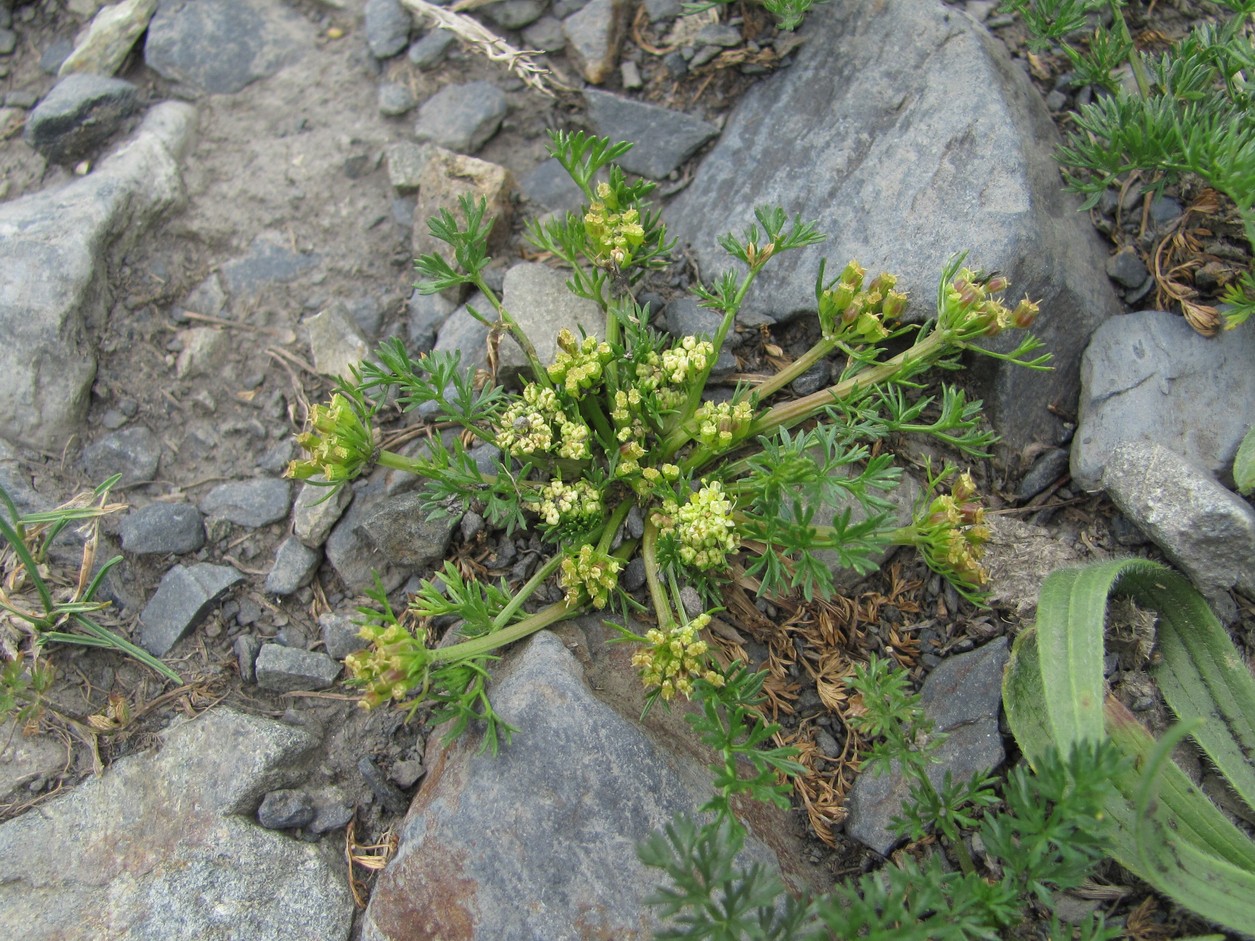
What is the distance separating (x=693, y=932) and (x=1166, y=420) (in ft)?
9.38

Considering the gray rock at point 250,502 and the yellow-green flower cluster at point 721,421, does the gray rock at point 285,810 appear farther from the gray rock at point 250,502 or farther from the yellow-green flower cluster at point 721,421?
the yellow-green flower cluster at point 721,421

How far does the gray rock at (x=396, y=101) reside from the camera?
201 inches

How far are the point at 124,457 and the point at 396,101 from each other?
7.91 feet

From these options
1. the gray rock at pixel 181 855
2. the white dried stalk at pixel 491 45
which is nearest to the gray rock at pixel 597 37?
the white dried stalk at pixel 491 45

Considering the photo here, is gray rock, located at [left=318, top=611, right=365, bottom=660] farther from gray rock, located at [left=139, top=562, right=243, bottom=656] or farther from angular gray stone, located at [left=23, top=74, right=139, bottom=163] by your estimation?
angular gray stone, located at [left=23, top=74, right=139, bottom=163]

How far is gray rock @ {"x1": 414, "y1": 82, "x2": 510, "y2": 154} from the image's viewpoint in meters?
4.97

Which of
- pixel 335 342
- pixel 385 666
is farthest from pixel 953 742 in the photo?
pixel 335 342

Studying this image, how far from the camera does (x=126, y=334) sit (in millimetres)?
4645

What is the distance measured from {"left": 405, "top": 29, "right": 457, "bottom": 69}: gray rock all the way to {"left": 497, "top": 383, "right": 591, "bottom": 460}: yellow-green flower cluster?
8.40ft

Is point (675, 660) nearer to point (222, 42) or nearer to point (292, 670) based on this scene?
point (292, 670)

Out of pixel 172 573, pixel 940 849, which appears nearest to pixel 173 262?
pixel 172 573

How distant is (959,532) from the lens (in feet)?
11.1

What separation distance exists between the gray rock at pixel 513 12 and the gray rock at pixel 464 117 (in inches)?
15.7

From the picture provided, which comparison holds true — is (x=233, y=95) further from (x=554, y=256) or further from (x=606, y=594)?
(x=606, y=594)
